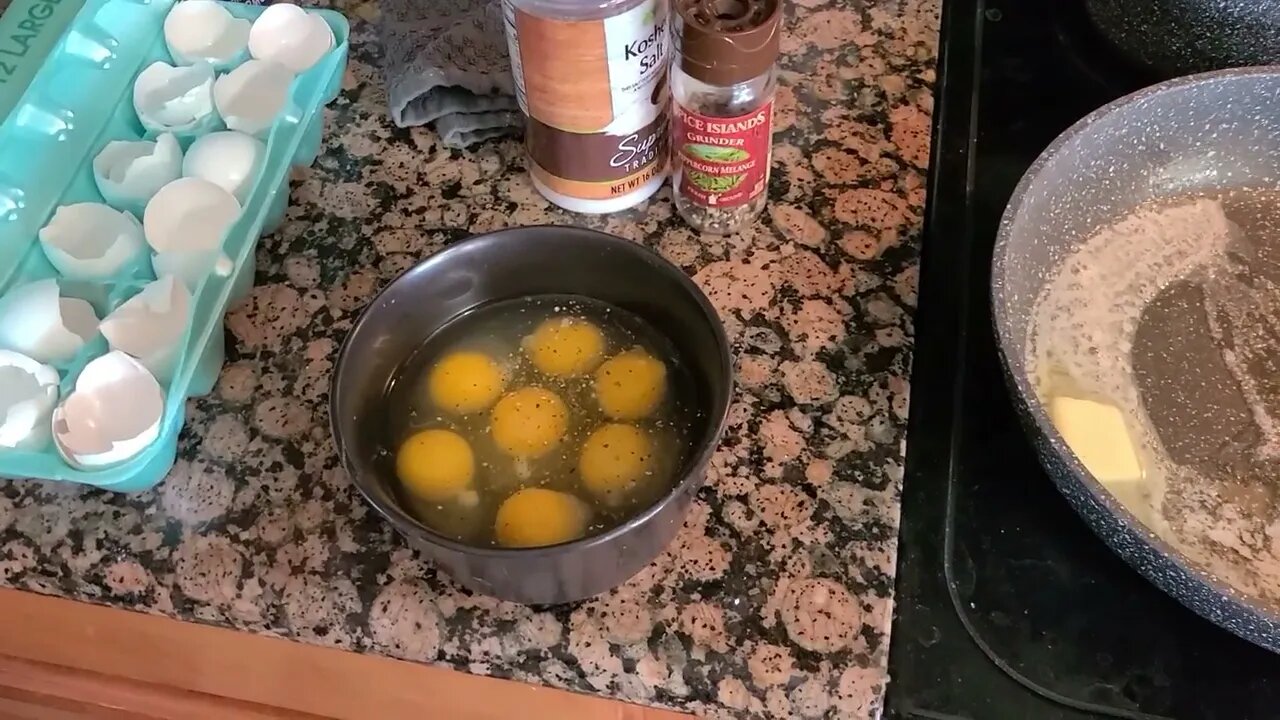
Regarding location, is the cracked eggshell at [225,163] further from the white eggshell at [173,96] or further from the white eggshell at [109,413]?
the white eggshell at [109,413]

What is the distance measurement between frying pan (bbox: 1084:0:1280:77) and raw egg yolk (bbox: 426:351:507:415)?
0.53 meters

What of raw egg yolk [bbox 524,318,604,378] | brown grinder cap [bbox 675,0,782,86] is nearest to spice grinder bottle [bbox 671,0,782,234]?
brown grinder cap [bbox 675,0,782,86]

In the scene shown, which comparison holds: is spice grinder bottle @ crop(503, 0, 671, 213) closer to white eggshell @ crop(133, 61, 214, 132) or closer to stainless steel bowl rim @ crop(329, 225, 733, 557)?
stainless steel bowl rim @ crop(329, 225, 733, 557)

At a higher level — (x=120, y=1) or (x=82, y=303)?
(x=120, y=1)

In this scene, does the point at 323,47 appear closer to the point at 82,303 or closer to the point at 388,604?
the point at 82,303

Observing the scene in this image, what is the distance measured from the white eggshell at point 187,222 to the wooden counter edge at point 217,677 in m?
0.23

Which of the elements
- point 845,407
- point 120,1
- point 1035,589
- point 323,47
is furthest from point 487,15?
point 1035,589

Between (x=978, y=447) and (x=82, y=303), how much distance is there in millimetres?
579

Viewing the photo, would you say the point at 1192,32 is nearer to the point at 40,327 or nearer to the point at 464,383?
the point at 464,383

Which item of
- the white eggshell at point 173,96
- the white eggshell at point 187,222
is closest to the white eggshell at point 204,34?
the white eggshell at point 173,96

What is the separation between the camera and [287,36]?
0.79 meters

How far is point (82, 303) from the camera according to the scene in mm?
688

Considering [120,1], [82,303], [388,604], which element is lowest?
[388,604]

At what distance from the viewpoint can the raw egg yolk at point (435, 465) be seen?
0.63 m
